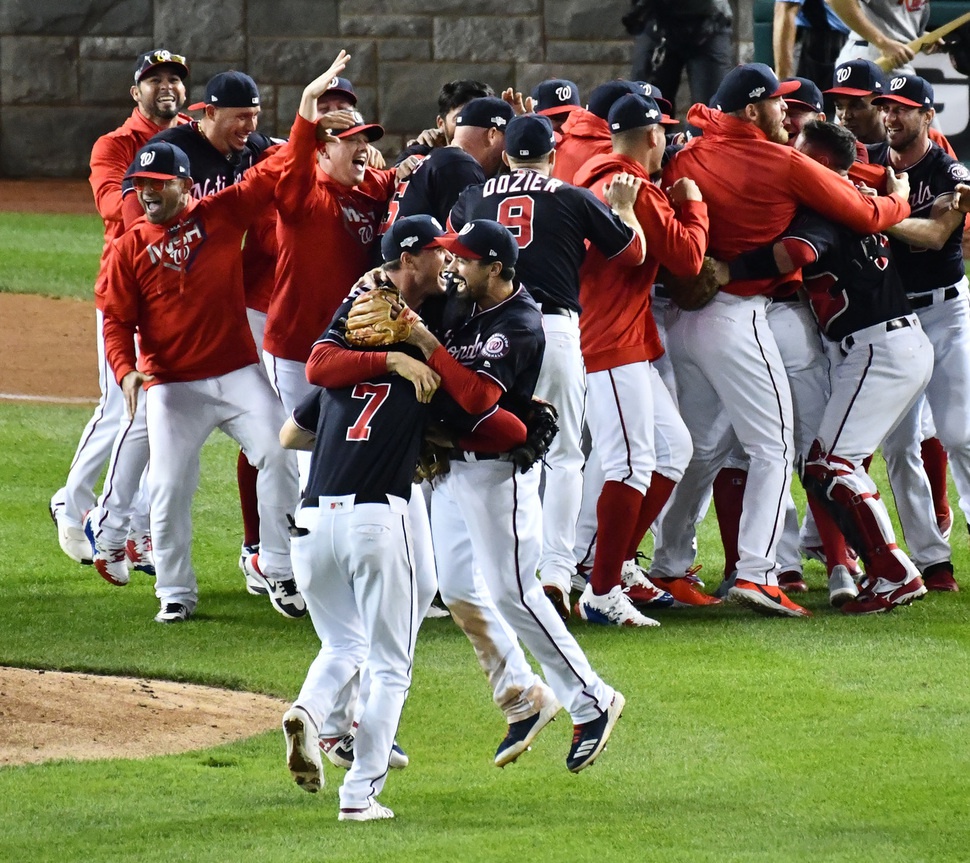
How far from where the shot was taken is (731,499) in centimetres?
752

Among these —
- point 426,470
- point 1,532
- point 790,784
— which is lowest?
point 1,532

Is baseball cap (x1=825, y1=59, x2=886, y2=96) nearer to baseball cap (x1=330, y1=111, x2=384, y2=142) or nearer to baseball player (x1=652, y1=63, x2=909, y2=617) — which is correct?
baseball player (x1=652, y1=63, x2=909, y2=617)

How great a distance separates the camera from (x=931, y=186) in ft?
24.7

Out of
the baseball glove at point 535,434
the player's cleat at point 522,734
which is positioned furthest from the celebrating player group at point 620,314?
the player's cleat at point 522,734

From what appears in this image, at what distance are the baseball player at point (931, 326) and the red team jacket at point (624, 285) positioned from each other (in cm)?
117

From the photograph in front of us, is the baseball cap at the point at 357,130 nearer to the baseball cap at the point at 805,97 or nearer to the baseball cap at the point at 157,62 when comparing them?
the baseball cap at the point at 157,62

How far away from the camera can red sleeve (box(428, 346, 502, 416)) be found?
4.78m

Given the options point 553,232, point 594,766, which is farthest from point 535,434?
point 553,232

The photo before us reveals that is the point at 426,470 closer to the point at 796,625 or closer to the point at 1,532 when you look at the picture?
the point at 796,625

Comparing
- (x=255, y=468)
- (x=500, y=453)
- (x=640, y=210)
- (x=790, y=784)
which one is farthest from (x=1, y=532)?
(x=790, y=784)

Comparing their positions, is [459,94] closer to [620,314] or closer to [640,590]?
[620,314]

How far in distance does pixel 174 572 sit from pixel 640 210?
229 cm

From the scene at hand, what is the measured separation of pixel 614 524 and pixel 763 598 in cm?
69

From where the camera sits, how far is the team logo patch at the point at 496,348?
16.2ft
